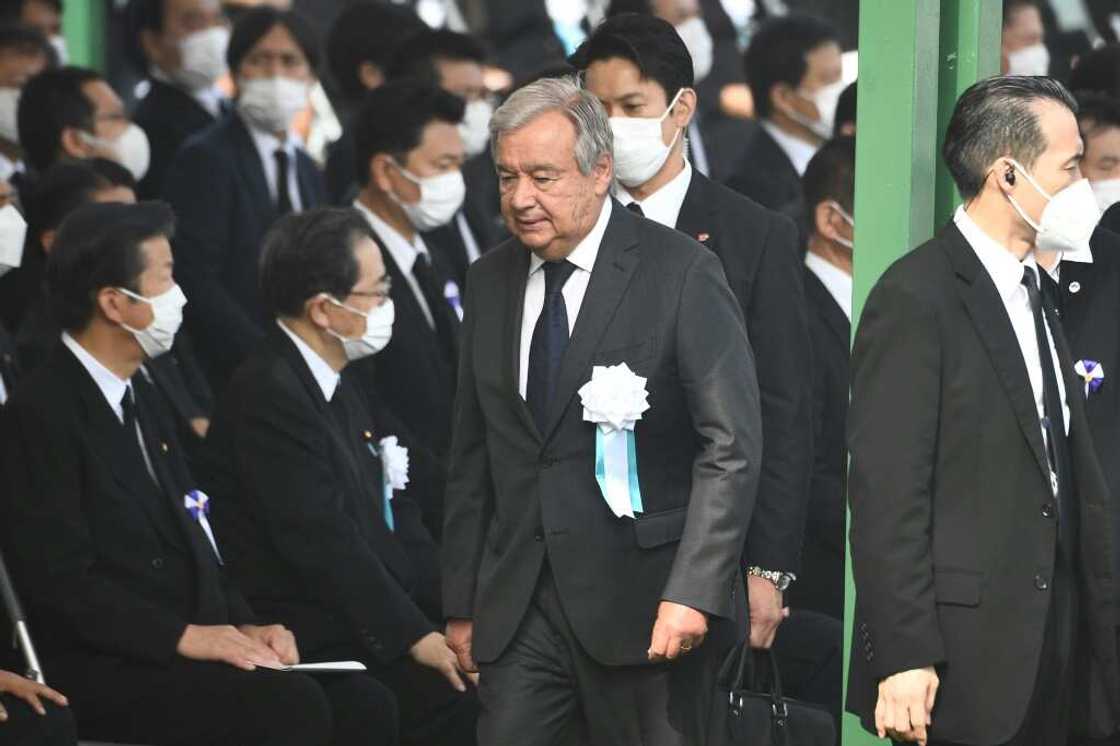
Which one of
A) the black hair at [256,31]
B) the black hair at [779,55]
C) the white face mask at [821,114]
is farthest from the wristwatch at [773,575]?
the black hair at [779,55]

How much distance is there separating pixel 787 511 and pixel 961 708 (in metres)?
0.87

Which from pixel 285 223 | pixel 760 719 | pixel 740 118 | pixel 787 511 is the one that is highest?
pixel 740 118

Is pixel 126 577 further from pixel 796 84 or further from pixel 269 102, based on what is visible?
pixel 796 84

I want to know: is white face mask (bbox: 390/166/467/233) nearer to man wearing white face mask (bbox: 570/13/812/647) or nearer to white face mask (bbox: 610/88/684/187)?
man wearing white face mask (bbox: 570/13/812/647)

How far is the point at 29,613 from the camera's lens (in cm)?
553

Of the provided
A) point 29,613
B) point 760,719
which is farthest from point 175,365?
point 760,719

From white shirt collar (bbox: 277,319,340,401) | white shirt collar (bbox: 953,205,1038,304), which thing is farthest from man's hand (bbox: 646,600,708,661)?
white shirt collar (bbox: 277,319,340,401)

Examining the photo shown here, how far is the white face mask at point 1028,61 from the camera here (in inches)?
340

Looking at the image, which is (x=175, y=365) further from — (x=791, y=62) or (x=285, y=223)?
(x=791, y=62)

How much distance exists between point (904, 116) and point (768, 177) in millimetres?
2917

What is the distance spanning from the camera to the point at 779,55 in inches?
353

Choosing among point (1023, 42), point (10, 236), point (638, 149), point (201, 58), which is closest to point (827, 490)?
point (638, 149)

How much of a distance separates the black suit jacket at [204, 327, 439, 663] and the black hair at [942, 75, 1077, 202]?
2159 millimetres

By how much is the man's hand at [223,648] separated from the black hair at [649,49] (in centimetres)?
170
